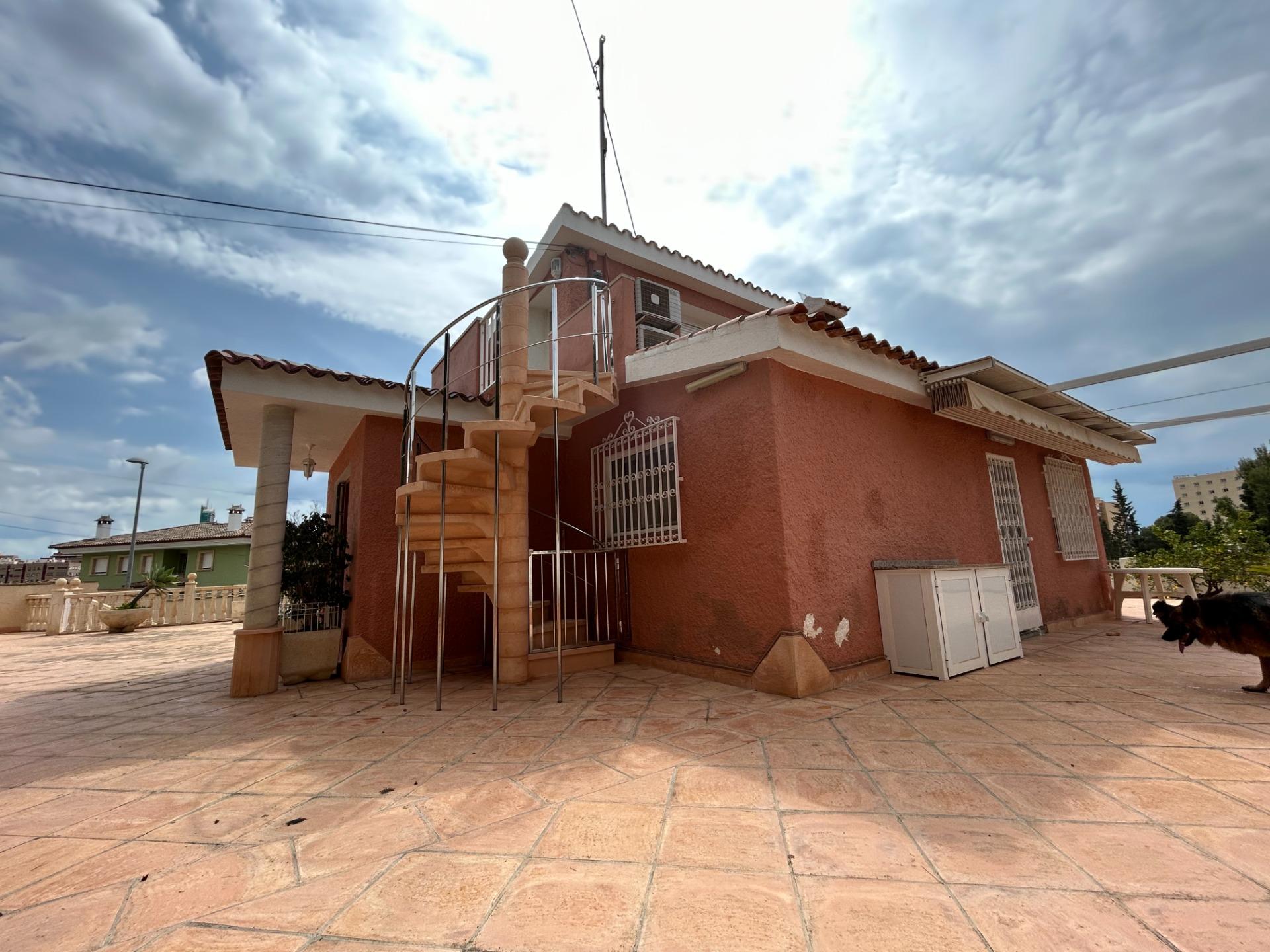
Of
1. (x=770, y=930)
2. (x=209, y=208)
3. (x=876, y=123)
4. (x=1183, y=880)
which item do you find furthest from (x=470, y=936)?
(x=209, y=208)

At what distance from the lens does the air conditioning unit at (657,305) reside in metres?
6.64

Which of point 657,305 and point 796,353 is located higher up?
point 657,305

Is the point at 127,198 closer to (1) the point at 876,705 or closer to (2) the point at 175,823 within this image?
(2) the point at 175,823

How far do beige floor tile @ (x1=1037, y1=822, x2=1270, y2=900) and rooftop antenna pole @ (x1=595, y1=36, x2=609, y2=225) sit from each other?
33.1 feet

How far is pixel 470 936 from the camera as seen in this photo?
131cm

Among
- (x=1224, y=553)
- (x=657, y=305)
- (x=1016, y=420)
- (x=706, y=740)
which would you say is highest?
(x=657, y=305)

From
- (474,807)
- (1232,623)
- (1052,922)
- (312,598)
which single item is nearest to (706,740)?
(474,807)

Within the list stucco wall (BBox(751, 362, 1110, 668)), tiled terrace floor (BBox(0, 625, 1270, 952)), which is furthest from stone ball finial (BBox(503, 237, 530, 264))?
tiled terrace floor (BBox(0, 625, 1270, 952))

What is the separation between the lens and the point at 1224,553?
709cm

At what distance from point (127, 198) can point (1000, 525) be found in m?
11.7

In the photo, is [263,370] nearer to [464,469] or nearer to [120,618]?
[464,469]

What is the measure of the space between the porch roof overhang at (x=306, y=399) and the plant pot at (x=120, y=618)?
7.92 metres

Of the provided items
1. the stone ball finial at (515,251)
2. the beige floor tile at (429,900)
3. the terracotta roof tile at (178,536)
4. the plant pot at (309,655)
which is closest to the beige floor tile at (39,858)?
the beige floor tile at (429,900)

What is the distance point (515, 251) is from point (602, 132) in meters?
6.74
